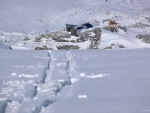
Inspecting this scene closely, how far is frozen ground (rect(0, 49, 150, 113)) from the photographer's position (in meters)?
2.59

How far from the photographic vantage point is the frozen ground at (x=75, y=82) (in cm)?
259

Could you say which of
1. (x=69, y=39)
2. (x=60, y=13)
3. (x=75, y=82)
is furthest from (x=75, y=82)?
(x=60, y=13)

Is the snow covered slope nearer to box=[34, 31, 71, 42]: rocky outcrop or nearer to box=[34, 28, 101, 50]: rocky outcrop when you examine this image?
box=[34, 28, 101, 50]: rocky outcrop

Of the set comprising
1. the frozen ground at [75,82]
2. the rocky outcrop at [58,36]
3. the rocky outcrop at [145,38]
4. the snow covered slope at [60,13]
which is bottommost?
the frozen ground at [75,82]

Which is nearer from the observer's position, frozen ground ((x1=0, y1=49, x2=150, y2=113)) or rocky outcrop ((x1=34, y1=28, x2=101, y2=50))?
frozen ground ((x1=0, y1=49, x2=150, y2=113))

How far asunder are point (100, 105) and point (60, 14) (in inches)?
1459

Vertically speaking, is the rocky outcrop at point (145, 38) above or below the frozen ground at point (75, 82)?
above

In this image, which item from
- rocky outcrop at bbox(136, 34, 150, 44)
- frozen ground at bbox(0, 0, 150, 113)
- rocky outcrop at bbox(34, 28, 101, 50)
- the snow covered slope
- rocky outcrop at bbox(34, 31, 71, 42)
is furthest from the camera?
the snow covered slope

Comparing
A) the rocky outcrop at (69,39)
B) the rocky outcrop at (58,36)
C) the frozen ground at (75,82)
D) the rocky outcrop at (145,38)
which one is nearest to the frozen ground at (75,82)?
the frozen ground at (75,82)

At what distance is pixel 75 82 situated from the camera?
3412 mm

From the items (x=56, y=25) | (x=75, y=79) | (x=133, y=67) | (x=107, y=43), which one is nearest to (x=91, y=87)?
(x=75, y=79)

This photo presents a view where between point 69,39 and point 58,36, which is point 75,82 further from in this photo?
point 58,36

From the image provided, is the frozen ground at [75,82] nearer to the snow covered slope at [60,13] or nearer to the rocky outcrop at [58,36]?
the rocky outcrop at [58,36]

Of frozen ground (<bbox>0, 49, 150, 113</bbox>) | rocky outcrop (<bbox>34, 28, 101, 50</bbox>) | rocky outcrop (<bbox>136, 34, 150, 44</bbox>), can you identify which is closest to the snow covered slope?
rocky outcrop (<bbox>136, 34, 150, 44</bbox>)
